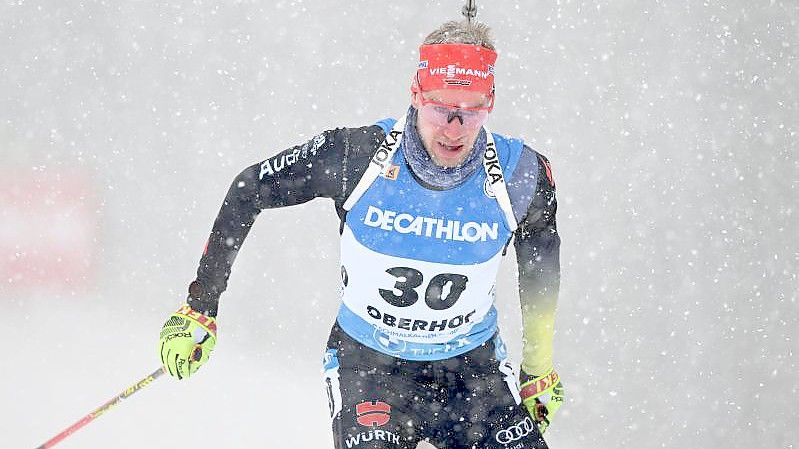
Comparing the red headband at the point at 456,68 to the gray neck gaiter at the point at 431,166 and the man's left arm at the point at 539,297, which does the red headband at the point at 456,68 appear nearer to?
the gray neck gaiter at the point at 431,166

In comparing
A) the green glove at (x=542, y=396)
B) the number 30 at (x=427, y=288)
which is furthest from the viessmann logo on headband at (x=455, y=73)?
the green glove at (x=542, y=396)

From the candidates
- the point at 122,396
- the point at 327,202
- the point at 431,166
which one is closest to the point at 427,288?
the point at 431,166

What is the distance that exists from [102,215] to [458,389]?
454cm

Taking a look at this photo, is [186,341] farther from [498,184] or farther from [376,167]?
[498,184]

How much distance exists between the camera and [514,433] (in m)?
2.90

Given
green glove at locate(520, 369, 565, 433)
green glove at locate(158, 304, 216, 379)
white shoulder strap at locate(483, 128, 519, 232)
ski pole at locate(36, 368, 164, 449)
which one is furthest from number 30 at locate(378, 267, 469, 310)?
ski pole at locate(36, 368, 164, 449)

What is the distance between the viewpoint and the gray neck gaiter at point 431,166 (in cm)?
279

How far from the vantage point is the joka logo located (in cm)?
279

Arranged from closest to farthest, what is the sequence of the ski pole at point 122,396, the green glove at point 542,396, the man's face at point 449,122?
the man's face at point 449,122, the green glove at point 542,396, the ski pole at point 122,396

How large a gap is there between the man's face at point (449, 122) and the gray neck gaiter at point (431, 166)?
2 cm

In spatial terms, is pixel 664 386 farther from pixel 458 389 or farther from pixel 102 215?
pixel 102 215

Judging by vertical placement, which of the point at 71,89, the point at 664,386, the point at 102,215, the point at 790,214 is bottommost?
the point at 664,386

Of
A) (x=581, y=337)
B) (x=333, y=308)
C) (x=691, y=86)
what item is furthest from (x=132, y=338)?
(x=691, y=86)

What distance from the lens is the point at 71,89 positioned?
650 centimetres
